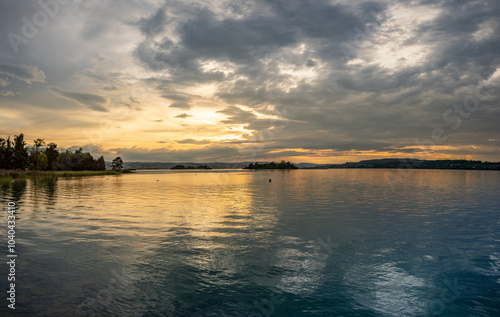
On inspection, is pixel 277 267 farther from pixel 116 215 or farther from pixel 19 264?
pixel 116 215

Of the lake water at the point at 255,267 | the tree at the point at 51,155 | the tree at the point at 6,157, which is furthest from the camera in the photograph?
the tree at the point at 51,155

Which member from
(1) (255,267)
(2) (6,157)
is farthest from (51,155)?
(1) (255,267)

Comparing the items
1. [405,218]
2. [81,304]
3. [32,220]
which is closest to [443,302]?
[81,304]

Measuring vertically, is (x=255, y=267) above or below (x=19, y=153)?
below

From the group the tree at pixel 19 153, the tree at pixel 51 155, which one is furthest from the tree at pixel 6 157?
the tree at pixel 51 155

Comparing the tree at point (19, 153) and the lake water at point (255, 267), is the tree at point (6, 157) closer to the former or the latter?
the tree at point (19, 153)

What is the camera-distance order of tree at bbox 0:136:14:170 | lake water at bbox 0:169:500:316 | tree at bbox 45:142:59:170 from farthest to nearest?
tree at bbox 45:142:59:170, tree at bbox 0:136:14:170, lake water at bbox 0:169:500:316

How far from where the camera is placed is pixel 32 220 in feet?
110

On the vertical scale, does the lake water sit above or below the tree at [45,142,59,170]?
below

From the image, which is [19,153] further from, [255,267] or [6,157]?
[255,267]

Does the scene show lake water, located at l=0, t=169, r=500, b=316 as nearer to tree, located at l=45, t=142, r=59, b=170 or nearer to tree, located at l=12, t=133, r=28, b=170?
tree, located at l=12, t=133, r=28, b=170

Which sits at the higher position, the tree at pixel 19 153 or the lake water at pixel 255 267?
the tree at pixel 19 153

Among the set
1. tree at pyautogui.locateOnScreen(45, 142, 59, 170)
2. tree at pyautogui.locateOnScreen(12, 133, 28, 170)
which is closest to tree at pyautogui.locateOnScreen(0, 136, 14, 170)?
tree at pyautogui.locateOnScreen(12, 133, 28, 170)

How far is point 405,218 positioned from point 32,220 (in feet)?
151
